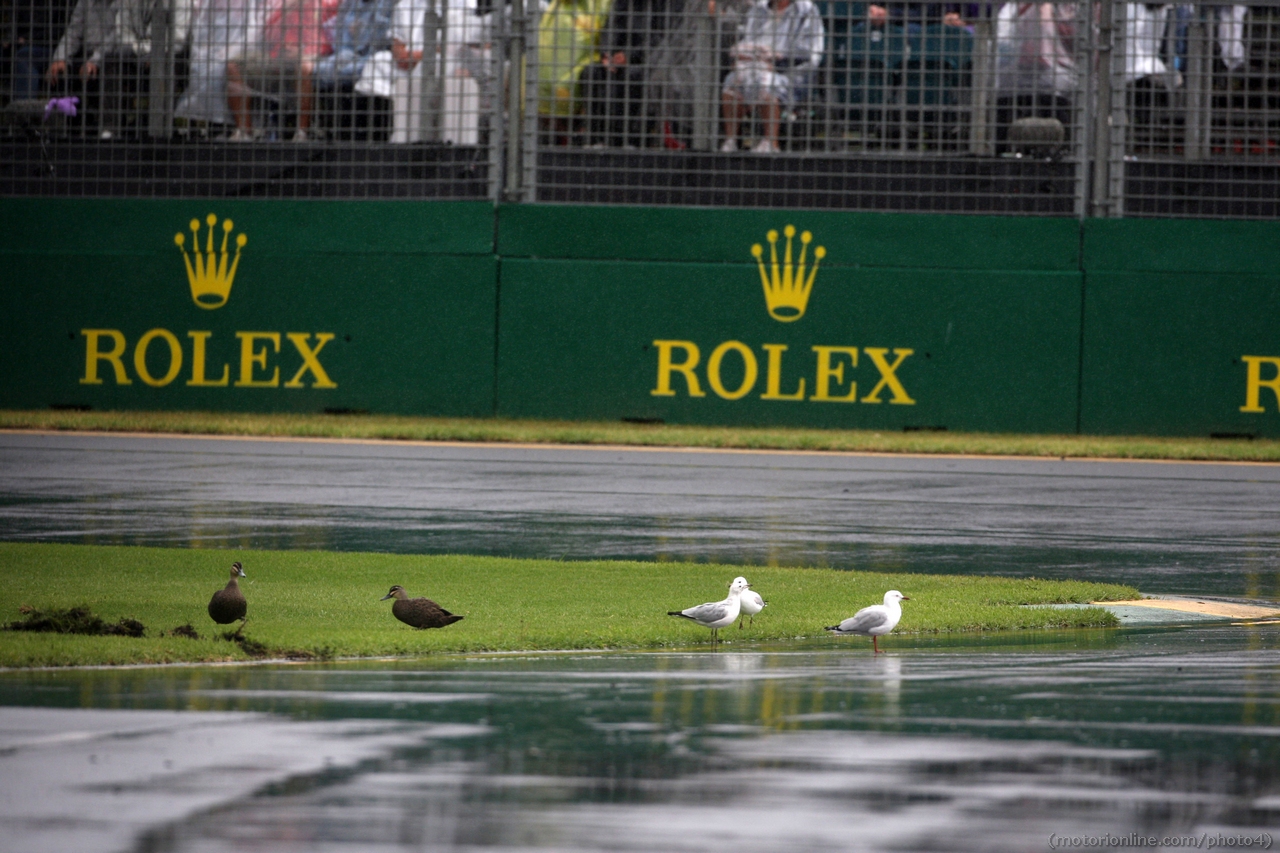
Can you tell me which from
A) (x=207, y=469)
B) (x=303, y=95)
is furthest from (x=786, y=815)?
(x=303, y=95)

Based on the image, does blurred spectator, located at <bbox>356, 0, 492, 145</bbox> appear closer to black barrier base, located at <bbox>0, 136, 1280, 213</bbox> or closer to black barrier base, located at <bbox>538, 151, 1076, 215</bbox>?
black barrier base, located at <bbox>0, 136, 1280, 213</bbox>

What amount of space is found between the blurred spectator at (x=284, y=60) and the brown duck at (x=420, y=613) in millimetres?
14951

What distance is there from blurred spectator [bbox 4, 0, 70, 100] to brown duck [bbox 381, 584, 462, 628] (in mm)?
16646

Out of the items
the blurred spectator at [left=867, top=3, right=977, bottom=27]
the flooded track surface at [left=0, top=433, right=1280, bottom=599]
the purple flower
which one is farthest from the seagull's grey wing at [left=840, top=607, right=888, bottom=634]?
the purple flower

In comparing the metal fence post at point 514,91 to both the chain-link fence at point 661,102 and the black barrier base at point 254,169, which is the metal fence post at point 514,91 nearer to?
A: the chain-link fence at point 661,102

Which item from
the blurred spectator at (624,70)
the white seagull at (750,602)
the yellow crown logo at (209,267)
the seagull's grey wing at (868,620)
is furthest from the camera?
the yellow crown logo at (209,267)

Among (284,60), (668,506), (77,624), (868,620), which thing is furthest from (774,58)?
(77,624)

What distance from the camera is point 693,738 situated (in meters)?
6.66

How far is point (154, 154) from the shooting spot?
23297 mm

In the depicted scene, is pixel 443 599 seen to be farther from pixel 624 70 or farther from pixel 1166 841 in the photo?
pixel 624 70

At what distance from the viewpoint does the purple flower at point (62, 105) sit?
76.2 ft

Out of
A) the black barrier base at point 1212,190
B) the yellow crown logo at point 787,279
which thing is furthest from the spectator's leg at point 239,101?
the black barrier base at point 1212,190

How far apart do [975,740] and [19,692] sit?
13.2 ft

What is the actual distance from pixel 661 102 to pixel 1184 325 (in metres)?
7.38
